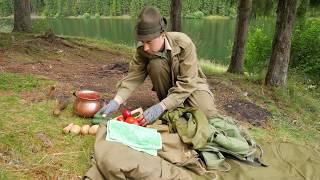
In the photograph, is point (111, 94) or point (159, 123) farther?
point (111, 94)

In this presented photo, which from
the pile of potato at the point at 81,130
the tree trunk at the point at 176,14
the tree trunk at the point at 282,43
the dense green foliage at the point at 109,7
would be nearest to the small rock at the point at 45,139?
the pile of potato at the point at 81,130

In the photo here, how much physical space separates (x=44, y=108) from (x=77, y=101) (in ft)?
1.62

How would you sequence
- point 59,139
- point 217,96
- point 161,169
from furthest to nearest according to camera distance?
point 217,96
point 59,139
point 161,169

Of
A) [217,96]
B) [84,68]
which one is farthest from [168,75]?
[84,68]

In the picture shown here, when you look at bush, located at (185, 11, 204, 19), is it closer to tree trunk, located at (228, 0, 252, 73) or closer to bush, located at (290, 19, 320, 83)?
bush, located at (290, 19, 320, 83)

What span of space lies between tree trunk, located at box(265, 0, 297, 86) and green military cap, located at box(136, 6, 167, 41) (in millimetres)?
3285

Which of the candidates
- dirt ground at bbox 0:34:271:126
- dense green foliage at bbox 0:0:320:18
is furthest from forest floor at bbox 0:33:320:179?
dense green foliage at bbox 0:0:320:18

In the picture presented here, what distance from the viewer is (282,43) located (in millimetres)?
6250

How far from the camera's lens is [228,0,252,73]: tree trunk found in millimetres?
7852

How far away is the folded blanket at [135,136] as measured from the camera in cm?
326

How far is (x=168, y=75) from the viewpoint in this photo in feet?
13.1

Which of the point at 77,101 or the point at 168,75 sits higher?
the point at 168,75

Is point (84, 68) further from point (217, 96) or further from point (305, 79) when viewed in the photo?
point (305, 79)

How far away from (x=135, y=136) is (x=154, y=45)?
86cm
